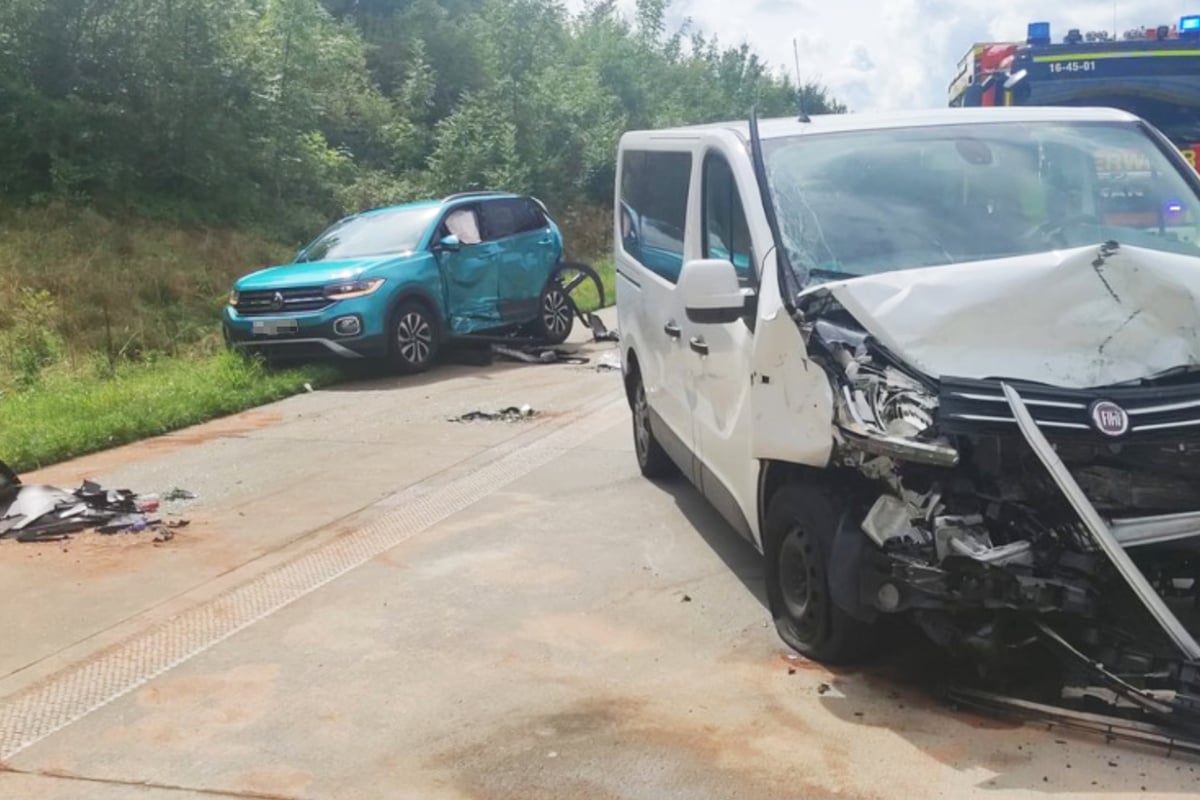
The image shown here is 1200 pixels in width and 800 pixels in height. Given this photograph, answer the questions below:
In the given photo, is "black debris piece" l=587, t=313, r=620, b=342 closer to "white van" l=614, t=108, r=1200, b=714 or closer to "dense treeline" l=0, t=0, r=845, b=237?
"dense treeline" l=0, t=0, r=845, b=237

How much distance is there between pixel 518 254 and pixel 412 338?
1956 mm

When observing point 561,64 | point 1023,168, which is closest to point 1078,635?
point 1023,168

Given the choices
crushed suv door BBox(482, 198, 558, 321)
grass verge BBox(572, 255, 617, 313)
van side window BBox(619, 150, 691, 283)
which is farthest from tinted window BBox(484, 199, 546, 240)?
van side window BBox(619, 150, 691, 283)

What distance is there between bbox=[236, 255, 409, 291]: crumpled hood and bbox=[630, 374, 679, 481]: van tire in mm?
5644

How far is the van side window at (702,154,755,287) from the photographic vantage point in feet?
18.4

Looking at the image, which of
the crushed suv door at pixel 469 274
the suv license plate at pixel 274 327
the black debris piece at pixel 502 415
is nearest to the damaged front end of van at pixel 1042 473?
the black debris piece at pixel 502 415

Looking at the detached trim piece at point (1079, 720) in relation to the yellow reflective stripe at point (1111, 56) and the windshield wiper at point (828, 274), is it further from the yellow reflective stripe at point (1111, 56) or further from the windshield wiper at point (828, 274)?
the yellow reflective stripe at point (1111, 56)

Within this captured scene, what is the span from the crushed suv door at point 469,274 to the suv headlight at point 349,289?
1044 mm

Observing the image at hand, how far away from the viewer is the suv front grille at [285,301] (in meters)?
13.1

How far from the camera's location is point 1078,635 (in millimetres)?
4215

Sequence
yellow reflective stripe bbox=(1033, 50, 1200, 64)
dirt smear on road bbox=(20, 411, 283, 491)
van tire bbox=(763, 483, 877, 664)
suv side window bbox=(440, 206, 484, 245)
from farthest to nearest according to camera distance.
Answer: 1. suv side window bbox=(440, 206, 484, 245)
2. yellow reflective stripe bbox=(1033, 50, 1200, 64)
3. dirt smear on road bbox=(20, 411, 283, 491)
4. van tire bbox=(763, 483, 877, 664)

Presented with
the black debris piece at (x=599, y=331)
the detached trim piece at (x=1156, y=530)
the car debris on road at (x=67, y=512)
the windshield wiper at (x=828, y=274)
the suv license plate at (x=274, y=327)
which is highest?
the windshield wiper at (x=828, y=274)

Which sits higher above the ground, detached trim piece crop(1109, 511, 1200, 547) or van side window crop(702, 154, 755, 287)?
van side window crop(702, 154, 755, 287)

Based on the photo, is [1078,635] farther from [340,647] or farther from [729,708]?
[340,647]
